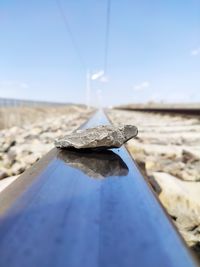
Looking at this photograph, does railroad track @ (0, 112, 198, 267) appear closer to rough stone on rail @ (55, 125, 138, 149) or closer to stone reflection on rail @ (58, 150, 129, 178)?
stone reflection on rail @ (58, 150, 129, 178)

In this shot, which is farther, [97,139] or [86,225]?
[97,139]

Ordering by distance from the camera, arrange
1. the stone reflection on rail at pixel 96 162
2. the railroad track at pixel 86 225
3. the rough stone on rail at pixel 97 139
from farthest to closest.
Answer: the rough stone on rail at pixel 97 139 → the stone reflection on rail at pixel 96 162 → the railroad track at pixel 86 225

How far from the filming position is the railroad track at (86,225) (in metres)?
0.52

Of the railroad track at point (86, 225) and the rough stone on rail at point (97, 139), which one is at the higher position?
the railroad track at point (86, 225)

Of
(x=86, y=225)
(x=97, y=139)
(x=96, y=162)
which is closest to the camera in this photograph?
(x=86, y=225)

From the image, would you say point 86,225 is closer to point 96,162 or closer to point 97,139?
point 96,162

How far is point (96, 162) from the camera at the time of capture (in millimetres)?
1308

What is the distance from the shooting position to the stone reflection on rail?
1.13 meters

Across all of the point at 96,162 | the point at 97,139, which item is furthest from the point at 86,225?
the point at 97,139

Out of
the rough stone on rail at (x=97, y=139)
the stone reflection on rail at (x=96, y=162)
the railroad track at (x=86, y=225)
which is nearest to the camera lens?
the railroad track at (x=86, y=225)

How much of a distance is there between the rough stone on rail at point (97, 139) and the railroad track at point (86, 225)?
44 cm

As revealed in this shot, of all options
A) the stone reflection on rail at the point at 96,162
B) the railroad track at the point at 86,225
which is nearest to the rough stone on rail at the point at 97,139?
the stone reflection on rail at the point at 96,162

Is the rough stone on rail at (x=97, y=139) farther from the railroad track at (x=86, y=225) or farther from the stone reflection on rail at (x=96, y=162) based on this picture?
the railroad track at (x=86, y=225)

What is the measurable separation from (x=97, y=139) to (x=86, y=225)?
883 millimetres
